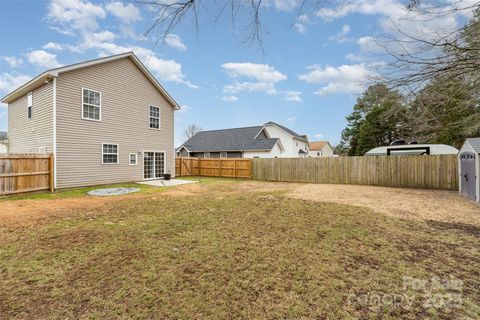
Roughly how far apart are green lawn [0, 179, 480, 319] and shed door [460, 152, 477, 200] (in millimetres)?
5110

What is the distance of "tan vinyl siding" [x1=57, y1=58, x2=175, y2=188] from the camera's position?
34.3 ft

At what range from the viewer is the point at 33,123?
454 inches

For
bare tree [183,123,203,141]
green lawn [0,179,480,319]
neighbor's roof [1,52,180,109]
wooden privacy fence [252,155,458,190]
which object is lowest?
green lawn [0,179,480,319]

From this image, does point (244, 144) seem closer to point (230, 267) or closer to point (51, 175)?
point (51, 175)

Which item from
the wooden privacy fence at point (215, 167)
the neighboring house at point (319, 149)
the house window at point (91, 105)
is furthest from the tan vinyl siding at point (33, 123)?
the neighboring house at point (319, 149)

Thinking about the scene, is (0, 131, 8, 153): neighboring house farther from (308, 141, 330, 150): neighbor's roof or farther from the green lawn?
(308, 141, 330, 150): neighbor's roof

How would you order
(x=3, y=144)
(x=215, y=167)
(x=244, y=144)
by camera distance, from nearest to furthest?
1. (x=3, y=144)
2. (x=215, y=167)
3. (x=244, y=144)

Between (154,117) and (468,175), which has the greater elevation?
(154,117)

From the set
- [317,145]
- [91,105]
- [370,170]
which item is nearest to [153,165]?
[91,105]

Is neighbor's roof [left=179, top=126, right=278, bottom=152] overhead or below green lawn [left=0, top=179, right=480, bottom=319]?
overhead

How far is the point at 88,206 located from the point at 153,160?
7.80m

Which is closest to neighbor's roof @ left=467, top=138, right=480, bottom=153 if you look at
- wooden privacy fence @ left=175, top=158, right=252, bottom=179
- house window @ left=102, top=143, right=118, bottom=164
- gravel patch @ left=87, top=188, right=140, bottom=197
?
wooden privacy fence @ left=175, top=158, right=252, bottom=179

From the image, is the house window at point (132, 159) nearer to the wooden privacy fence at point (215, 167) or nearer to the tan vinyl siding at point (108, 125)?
the tan vinyl siding at point (108, 125)

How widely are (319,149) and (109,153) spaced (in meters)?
39.2
